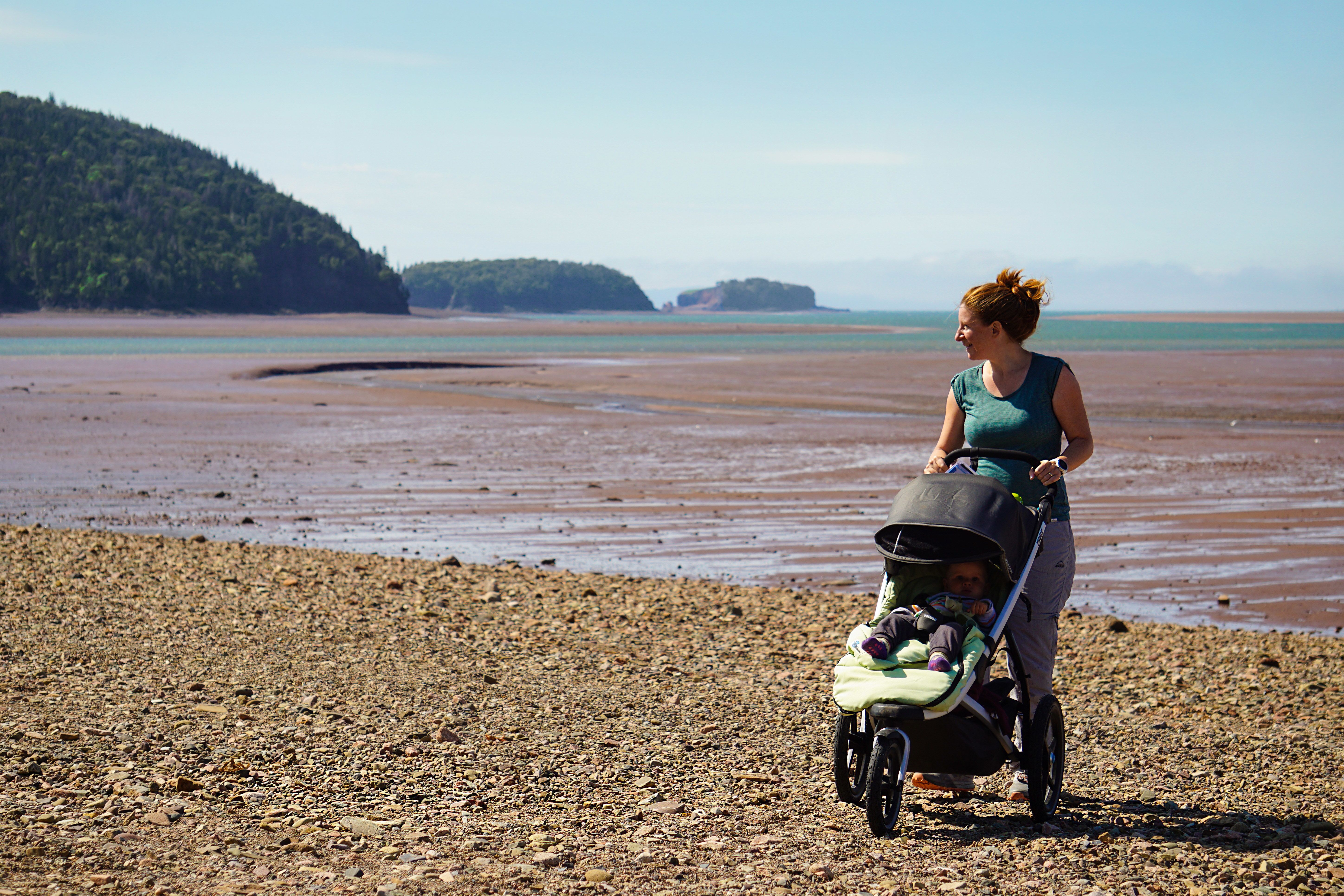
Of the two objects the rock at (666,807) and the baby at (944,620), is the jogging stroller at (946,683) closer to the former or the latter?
the baby at (944,620)

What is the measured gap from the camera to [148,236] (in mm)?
156750

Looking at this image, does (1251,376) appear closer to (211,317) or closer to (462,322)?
(462,322)

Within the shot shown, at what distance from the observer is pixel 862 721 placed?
17.6 ft

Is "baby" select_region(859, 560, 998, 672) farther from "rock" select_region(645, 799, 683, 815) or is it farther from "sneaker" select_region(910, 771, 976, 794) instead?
"rock" select_region(645, 799, 683, 815)

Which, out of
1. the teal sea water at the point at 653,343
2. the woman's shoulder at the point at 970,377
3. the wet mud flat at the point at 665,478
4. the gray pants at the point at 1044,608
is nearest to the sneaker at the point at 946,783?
the gray pants at the point at 1044,608

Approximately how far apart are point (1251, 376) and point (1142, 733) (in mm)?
38846

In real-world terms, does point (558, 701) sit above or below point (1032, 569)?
below

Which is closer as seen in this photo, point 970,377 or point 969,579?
point 969,579

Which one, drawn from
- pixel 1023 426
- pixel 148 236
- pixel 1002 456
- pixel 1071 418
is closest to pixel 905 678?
pixel 1002 456

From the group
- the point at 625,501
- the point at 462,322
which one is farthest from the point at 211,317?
the point at 625,501

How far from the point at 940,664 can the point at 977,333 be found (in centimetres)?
135

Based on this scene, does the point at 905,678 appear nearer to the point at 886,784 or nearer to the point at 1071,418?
the point at 886,784

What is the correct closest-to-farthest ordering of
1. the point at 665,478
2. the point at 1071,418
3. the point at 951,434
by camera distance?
the point at 1071,418 → the point at 951,434 → the point at 665,478

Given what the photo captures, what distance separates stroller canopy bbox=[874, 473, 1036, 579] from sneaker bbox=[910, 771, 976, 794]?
989 millimetres
